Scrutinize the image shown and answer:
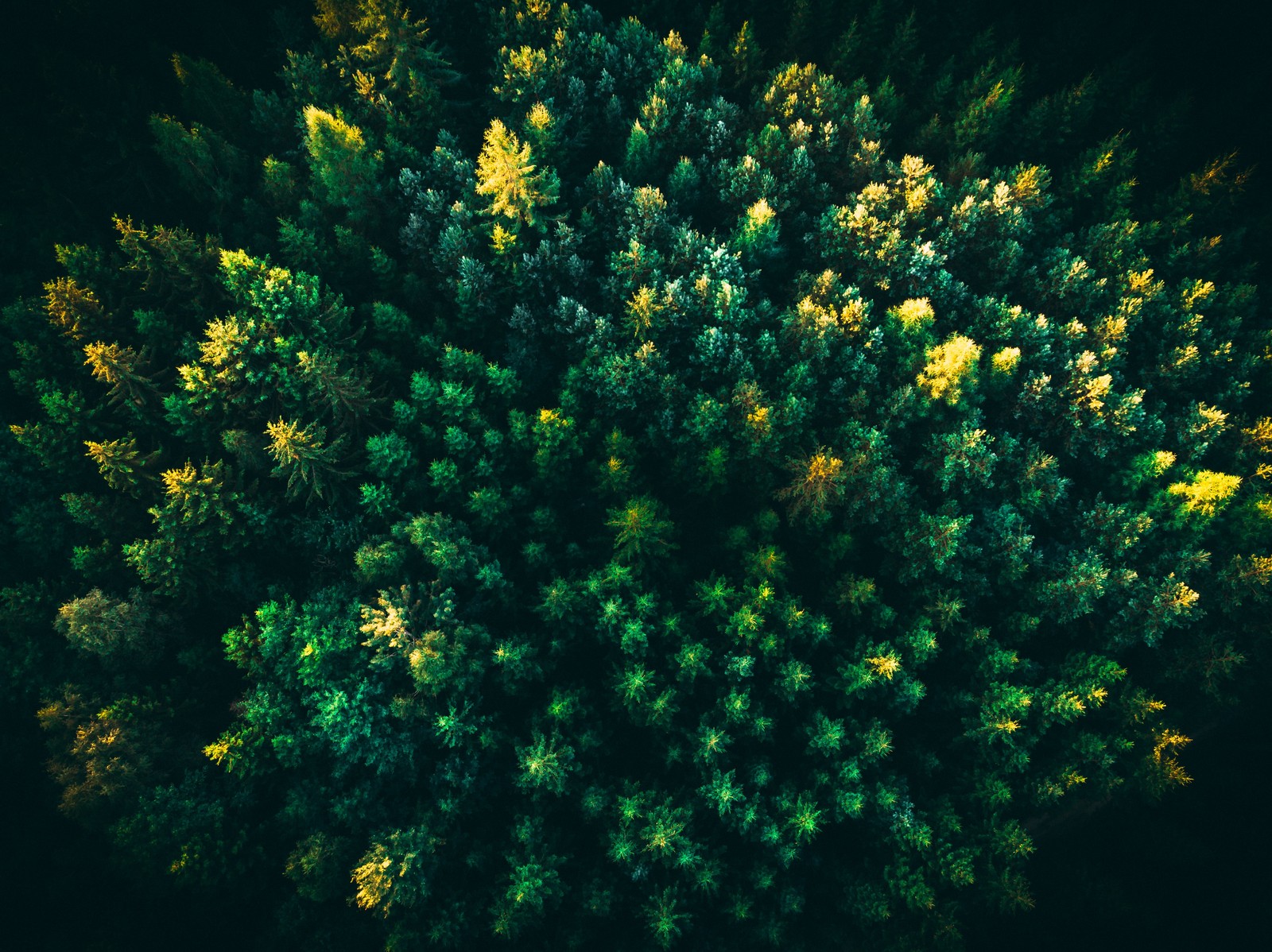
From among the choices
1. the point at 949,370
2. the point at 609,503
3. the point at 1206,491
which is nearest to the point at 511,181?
the point at 609,503

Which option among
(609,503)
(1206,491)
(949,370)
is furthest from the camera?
(609,503)

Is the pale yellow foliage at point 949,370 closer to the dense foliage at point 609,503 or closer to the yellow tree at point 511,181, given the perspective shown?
the dense foliage at point 609,503

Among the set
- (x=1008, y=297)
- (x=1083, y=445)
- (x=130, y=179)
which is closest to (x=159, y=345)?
(x=130, y=179)

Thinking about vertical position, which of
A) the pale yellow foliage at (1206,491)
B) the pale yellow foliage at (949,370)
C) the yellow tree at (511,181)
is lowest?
the pale yellow foliage at (1206,491)

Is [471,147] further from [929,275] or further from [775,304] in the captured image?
[929,275]

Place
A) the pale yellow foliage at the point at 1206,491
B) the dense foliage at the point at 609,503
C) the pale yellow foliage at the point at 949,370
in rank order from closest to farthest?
the dense foliage at the point at 609,503 → the pale yellow foliage at the point at 949,370 → the pale yellow foliage at the point at 1206,491

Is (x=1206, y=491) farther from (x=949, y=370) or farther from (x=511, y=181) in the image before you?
(x=511, y=181)

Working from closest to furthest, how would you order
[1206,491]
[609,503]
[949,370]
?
1. [949,370]
2. [1206,491]
3. [609,503]

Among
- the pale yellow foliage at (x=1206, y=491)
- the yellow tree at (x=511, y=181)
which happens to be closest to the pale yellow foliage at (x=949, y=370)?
the pale yellow foliage at (x=1206, y=491)
